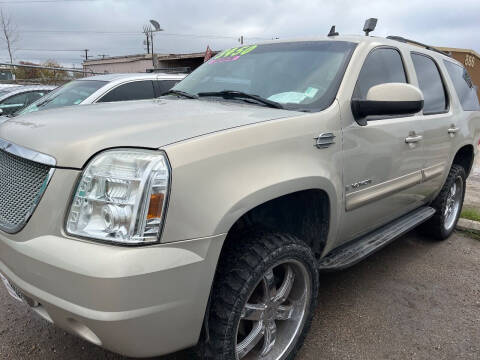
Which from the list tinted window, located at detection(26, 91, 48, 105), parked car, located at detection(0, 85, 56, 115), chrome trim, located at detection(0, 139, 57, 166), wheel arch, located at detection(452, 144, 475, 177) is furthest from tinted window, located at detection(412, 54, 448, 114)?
tinted window, located at detection(26, 91, 48, 105)

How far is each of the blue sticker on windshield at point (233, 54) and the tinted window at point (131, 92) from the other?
2.47 m

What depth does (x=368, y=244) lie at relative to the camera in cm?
289

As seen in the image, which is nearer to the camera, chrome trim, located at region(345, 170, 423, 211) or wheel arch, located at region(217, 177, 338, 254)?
wheel arch, located at region(217, 177, 338, 254)

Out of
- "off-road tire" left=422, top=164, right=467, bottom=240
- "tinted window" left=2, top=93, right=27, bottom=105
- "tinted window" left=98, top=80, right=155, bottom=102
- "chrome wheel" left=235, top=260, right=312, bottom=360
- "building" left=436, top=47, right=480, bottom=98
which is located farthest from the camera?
"building" left=436, top=47, right=480, bottom=98

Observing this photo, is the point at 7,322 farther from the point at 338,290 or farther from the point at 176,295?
the point at 338,290

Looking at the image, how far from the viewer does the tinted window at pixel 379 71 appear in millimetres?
2691

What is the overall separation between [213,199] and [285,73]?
1401 millimetres

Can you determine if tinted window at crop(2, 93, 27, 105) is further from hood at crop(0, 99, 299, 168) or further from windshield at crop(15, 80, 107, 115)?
hood at crop(0, 99, 299, 168)

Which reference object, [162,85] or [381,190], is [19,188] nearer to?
[381,190]

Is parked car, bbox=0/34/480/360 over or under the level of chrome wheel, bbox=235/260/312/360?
over

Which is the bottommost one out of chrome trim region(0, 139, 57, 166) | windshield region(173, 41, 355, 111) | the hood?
chrome trim region(0, 139, 57, 166)

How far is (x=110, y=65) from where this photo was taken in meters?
33.6

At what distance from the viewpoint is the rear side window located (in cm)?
412

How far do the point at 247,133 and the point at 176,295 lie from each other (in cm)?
78
